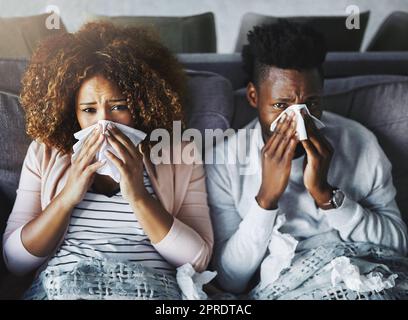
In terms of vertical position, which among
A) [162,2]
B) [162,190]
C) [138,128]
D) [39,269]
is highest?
[162,2]

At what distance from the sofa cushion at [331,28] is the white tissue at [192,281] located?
0.54 meters

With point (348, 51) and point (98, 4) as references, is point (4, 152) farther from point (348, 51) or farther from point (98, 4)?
point (348, 51)

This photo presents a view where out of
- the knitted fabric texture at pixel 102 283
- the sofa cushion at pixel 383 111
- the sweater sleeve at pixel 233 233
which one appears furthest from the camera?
the sofa cushion at pixel 383 111

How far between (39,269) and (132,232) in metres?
0.20

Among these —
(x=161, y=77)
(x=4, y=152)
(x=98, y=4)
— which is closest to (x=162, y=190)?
(x=161, y=77)

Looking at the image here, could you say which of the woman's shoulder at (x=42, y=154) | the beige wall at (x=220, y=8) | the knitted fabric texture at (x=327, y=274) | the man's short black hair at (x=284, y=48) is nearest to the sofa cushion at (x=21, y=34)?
the beige wall at (x=220, y=8)

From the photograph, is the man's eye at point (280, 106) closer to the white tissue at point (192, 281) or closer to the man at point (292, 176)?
the man at point (292, 176)

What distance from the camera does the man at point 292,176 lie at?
991 mm

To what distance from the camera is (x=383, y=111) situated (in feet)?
3.79

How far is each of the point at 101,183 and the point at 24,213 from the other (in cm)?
16

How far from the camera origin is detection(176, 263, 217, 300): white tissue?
0.96m

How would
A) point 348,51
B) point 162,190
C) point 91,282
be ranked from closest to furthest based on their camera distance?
point 91,282
point 162,190
point 348,51

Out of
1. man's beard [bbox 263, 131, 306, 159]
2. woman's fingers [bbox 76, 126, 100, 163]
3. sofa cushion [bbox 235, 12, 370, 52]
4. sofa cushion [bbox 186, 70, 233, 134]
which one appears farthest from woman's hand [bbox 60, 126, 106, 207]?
sofa cushion [bbox 235, 12, 370, 52]

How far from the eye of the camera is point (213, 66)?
121 cm
